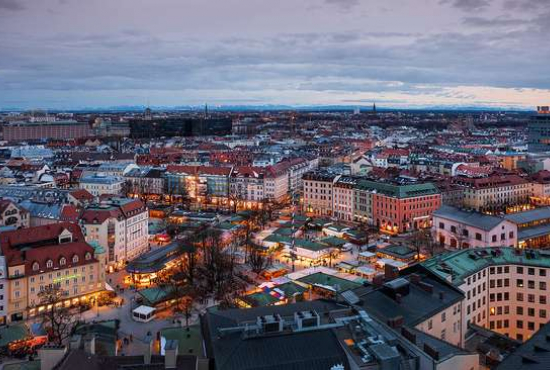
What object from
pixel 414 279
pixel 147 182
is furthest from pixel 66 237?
pixel 147 182

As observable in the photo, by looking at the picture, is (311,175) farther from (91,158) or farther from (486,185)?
(91,158)

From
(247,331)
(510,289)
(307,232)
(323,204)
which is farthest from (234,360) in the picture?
(323,204)

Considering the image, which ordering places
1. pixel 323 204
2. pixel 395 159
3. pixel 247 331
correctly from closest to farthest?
pixel 247 331 < pixel 323 204 < pixel 395 159

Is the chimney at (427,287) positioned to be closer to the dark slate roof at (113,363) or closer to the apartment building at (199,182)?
the dark slate roof at (113,363)

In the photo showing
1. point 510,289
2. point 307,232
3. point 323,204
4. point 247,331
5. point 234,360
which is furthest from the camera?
point 323,204

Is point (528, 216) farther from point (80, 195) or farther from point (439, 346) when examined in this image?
point (80, 195)

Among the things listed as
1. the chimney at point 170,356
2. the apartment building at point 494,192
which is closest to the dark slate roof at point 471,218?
the apartment building at point 494,192
